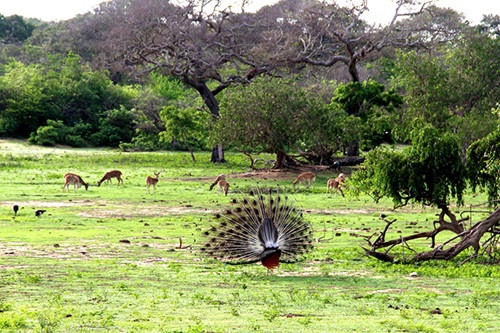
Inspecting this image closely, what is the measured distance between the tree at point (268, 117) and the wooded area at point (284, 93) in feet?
0.21

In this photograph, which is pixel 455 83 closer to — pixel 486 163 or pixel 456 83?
pixel 456 83

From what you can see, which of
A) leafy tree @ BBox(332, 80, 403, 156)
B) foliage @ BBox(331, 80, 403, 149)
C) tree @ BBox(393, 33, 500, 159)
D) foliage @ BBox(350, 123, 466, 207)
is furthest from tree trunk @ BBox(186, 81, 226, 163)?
foliage @ BBox(350, 123, 466, 207)

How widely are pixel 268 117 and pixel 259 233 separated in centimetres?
2427

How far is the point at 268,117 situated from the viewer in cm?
3762

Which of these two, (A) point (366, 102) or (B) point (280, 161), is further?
(A) point (366, 102)

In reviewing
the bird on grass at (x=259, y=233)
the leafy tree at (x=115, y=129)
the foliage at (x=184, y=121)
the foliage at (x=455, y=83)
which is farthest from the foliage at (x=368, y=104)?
the bird on grass at (x=259, y=233)

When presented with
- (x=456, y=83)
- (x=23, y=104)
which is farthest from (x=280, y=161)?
(x=23, y=104)

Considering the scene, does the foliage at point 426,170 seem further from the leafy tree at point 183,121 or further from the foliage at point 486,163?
the leafy tree at point 183,121

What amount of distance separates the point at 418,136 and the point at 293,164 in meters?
24.3

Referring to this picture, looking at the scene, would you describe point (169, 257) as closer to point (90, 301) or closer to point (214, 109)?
point (90, 301)

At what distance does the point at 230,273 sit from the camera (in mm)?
13461

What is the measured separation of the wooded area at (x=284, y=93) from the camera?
16719 mm

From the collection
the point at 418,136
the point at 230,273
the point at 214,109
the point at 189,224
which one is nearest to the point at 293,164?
the point at 214,109

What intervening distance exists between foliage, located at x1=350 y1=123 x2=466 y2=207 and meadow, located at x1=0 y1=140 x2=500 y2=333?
138cm
